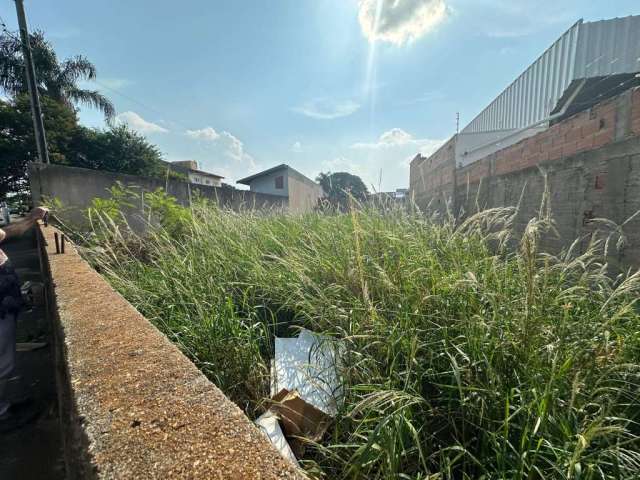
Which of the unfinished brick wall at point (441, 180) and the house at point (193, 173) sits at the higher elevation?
the house at point (193, 173)

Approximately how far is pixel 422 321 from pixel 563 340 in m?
0.50

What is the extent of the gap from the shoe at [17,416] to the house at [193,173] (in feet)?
73.7

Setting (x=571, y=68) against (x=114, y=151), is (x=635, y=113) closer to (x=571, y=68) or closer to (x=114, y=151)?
(x=571, y=68)

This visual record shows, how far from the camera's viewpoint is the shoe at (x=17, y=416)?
1924 mm

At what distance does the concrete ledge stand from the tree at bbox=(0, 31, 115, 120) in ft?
58.6

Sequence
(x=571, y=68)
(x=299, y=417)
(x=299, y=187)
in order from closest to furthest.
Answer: (x=299, y=417), (x=571, y=68), (x=299, y=187)

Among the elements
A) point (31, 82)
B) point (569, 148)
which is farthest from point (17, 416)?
point (31, 82)

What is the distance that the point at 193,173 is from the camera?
97.5 ft

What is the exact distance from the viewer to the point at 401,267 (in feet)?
5.71

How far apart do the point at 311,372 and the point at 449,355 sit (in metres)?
0.64

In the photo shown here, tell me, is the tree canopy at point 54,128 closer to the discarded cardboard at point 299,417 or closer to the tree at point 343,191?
the tree at point 343,191

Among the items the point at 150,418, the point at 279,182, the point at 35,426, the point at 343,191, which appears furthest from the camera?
the point at 279,182

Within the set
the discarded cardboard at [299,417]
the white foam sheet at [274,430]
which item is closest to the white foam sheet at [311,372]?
the discarded cardboard at [299,417]

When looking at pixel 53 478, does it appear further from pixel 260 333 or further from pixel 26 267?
pixel 26 267
